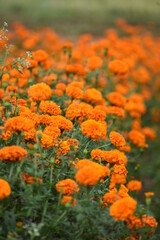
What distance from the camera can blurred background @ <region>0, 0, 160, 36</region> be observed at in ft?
37.6

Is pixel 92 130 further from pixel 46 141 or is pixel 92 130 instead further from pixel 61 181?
pixel 61 181

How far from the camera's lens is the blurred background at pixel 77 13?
451 inches

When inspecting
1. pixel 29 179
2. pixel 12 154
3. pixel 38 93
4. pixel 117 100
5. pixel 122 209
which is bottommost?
pixel 122 209

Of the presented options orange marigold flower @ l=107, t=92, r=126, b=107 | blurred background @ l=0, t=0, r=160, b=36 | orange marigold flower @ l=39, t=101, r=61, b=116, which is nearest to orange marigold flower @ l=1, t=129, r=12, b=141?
orange marigold flower @ l=39, t=101, r=61, b=116

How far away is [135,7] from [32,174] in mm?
12441

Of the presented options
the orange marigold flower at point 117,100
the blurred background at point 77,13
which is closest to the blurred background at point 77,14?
the blurred background at point 77,13

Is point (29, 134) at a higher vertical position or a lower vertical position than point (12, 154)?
higher

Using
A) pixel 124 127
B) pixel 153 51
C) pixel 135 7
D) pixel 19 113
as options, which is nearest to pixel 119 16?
pixel 135 7

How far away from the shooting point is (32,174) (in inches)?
91.4

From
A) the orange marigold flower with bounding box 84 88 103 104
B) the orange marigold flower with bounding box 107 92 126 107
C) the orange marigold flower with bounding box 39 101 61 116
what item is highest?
the orange marigold flower with bounding box 107 92 126 107

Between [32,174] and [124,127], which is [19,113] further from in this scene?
[124,127]

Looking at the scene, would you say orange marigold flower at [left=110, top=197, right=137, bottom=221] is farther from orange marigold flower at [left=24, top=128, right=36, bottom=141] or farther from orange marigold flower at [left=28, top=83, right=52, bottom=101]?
orange marigold flower at [left=28, top=83, right=52, bottom=101]

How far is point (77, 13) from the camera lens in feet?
42.0

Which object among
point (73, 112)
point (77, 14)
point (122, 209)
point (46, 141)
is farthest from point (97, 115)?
point (77, 14)
